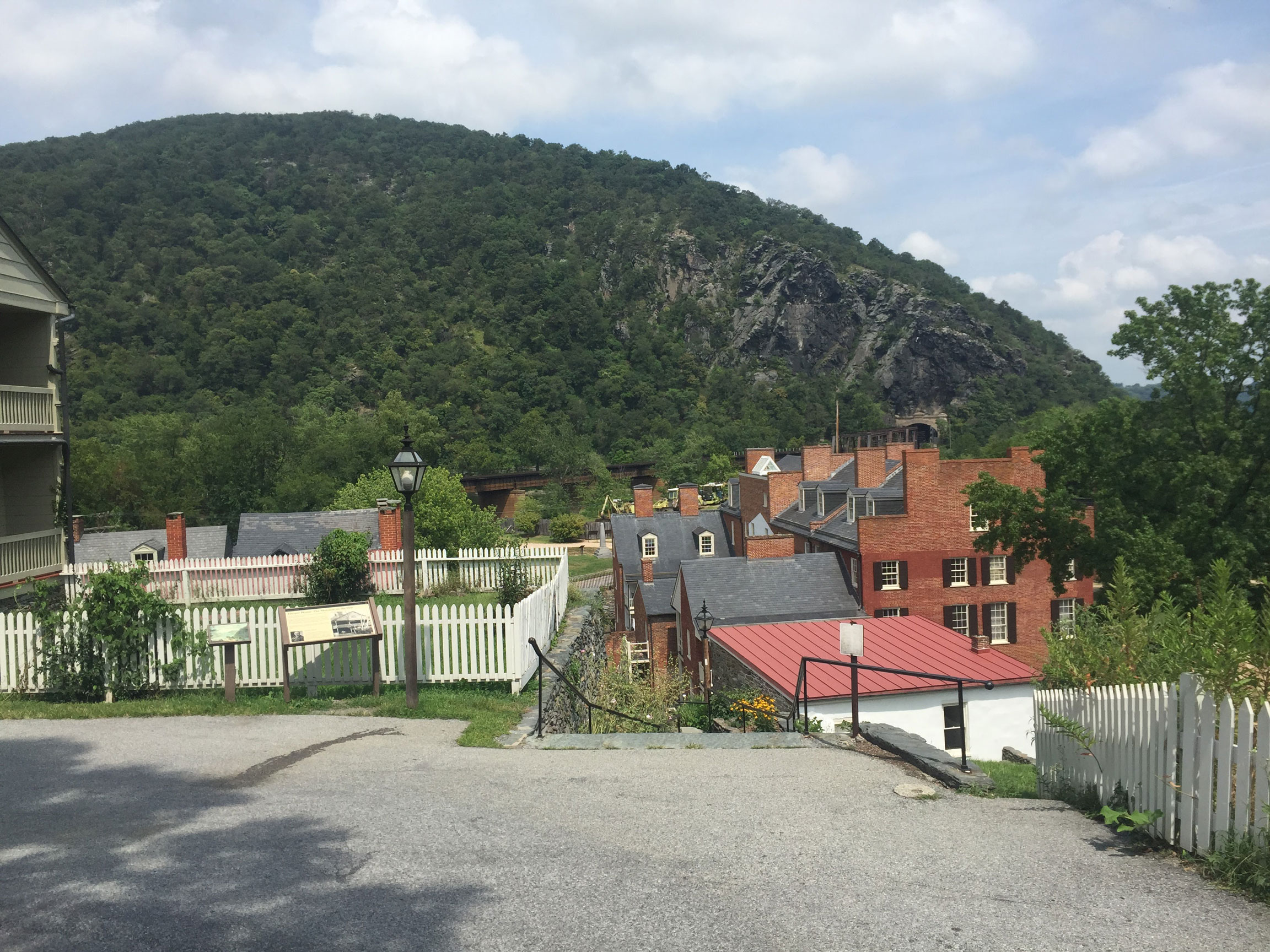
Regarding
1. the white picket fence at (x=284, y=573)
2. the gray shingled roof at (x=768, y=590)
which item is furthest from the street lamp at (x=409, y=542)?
the gray shingled roof at (x=768, y=590)

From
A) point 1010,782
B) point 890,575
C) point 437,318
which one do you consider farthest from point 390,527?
point 437,318

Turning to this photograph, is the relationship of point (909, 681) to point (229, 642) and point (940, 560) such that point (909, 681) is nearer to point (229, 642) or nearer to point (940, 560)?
point (940, 560)

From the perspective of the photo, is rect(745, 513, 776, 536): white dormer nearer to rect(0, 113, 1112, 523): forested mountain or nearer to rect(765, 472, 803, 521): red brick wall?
rect(765, 472, 803, 521): red brick wall

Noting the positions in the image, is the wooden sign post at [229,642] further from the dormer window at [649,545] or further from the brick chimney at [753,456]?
the brick chimney at [753,456]

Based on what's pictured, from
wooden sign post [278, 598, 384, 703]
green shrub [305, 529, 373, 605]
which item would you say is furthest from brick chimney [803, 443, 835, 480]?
wooden sign post [278, 598, 384, 703]

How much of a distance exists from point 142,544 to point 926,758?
32.0 meters

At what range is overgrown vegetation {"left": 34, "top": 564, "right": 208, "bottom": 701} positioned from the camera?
40.0ft

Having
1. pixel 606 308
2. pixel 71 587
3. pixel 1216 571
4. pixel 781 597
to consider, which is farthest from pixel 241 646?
pixel 606 308

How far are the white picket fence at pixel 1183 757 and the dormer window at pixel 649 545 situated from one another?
31160 mm

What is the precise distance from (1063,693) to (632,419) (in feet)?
391

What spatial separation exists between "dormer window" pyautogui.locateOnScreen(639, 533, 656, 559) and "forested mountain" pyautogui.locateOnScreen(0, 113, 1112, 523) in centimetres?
2397

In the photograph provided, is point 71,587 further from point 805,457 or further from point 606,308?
point 606,308

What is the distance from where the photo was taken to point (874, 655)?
2062 centimetres

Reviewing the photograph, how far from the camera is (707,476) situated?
87.5 metres
